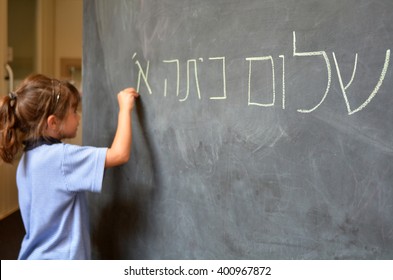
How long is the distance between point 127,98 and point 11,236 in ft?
6.95

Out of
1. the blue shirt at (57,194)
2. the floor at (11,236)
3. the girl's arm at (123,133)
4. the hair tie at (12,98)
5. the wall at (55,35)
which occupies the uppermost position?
the wall at (55,35)

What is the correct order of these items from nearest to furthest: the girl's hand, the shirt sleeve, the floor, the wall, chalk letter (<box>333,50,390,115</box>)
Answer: chalk letter (<box>333,50,390,115</box>), the shirt sleeve, the girl's hand, the floor, the wall

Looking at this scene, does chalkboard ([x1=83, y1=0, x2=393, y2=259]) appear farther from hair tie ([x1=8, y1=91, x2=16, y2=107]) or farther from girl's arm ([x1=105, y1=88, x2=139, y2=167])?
hair tie ([x1=8, y1=91, x2=16, y2=107])

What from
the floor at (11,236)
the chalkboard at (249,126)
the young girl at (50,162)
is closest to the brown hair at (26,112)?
the young girl at (50,162)


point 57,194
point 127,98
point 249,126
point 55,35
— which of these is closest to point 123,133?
point 127,98

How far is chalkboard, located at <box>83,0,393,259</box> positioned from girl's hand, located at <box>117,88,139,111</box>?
0.03 m

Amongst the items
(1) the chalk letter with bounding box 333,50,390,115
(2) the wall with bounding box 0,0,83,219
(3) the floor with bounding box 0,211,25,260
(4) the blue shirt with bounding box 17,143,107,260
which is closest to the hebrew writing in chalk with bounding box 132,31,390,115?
(1) the chalk letter with bounding box 333,50,390,115

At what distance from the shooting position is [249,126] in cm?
99

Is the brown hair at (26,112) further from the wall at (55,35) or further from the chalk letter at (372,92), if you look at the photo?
the wall at (55,35)

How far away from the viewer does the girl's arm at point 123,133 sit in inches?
42.9

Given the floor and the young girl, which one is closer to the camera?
the young girl

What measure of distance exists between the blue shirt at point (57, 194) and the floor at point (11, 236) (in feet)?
4.77

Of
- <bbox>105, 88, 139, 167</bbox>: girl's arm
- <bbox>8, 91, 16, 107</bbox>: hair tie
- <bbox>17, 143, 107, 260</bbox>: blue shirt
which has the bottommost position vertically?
<bbox>17, 143, 107, 260</bbox>: blue shirt

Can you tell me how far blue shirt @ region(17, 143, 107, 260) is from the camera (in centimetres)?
108
